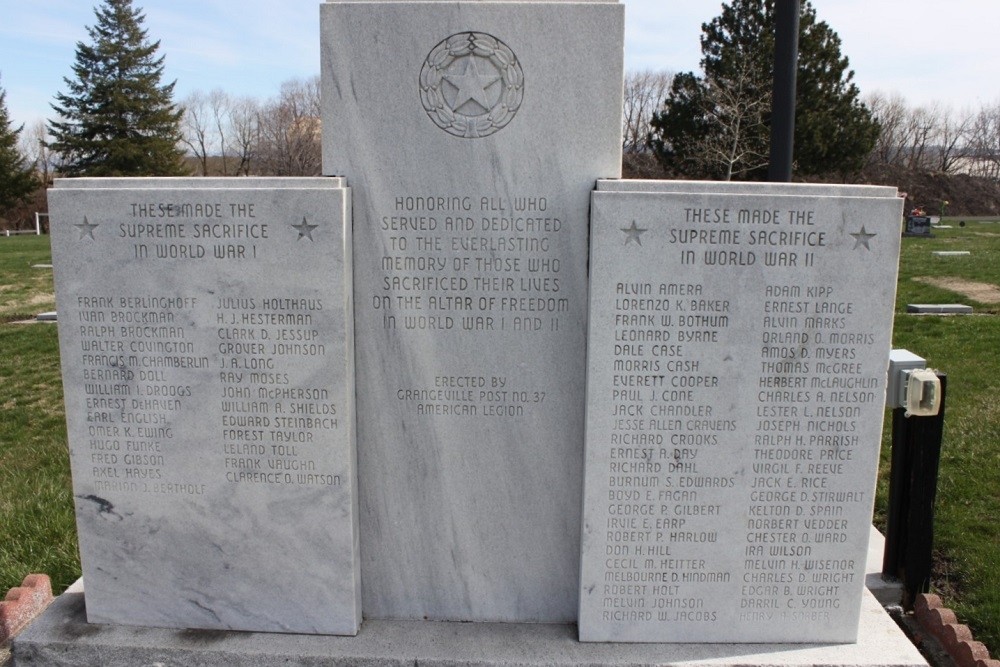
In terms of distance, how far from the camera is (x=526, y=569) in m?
3.38

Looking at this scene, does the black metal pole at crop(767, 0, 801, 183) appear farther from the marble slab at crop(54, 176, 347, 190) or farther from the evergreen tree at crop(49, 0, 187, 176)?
the evergreen tree at crop(49, 0, 187, 176)

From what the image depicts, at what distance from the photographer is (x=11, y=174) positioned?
45062 millimetres

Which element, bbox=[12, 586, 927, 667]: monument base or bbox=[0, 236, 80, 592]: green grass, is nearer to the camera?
bbox=[12, 586, 927, 667]: monument base

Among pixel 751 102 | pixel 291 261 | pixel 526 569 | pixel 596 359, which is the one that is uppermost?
pixel 751 102

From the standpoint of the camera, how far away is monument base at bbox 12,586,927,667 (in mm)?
3123

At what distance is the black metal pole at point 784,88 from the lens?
17.0 ft

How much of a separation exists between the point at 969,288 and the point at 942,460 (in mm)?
9675

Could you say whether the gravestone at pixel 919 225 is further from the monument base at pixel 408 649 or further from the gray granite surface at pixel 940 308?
the monument base at pixel 408 649

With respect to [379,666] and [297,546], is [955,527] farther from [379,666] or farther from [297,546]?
[297,546]

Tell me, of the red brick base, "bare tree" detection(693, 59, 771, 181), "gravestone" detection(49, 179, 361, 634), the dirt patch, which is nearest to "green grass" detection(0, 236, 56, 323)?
the red brick base

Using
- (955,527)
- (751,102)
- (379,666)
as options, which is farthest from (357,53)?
(751,102)

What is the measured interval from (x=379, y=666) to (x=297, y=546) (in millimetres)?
617

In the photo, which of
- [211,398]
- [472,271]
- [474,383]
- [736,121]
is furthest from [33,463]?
[736,121]

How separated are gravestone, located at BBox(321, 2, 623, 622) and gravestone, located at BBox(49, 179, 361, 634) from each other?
0.19m
